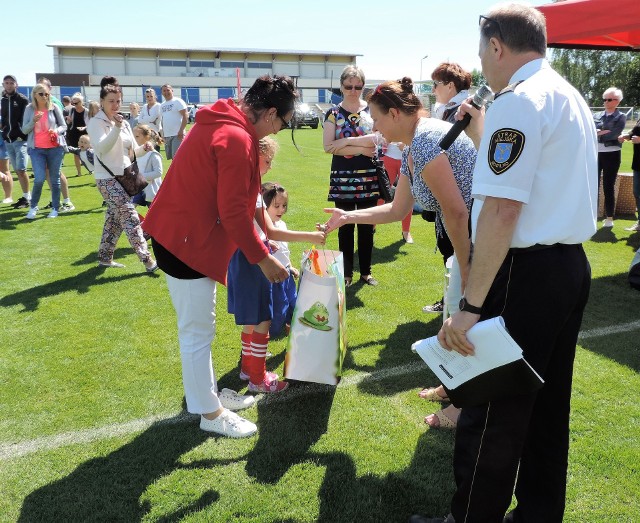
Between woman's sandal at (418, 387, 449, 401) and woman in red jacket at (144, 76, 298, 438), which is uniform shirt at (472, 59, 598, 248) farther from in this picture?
woman's sandal at (418, 387, 449, 401)

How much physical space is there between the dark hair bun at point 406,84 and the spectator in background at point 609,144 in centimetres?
659

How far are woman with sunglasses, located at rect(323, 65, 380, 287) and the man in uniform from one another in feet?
11.0

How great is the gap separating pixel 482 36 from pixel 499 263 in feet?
2.72

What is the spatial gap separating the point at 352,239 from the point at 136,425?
10.1 ft

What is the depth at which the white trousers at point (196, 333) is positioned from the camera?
9.54 feet

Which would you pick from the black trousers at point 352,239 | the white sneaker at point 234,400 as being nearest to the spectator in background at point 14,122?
the black trousers at point 352,239

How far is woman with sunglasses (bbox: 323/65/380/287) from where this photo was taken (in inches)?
208

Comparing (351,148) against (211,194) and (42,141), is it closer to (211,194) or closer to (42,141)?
(211,194)

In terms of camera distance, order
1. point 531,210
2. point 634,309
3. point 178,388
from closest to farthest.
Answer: point 531,210 → point 178,388 → point 634,309

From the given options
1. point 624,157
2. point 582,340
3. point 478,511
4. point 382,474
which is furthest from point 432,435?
point 624,157

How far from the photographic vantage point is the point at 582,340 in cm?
445

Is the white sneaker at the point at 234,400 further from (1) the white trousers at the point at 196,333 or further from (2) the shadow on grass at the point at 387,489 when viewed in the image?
(2) the shadow on grass at the point at 387,489

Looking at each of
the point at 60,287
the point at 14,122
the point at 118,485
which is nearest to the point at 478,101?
the point at 118,485

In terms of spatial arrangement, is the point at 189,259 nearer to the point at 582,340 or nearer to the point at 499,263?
the point at 499,263
